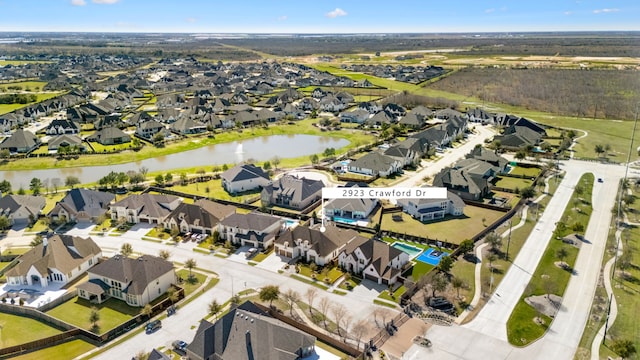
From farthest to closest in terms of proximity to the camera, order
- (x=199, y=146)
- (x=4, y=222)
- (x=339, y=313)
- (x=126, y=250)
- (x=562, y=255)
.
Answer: (x=199, y=146), (x=4, y=222), (x=126, y=250), (x=562, y=255), (x=339, y=313)

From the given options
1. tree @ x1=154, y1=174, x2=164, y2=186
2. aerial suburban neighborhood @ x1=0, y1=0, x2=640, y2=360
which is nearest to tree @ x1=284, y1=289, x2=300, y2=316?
aerial suburban neighborhood @ x1=0, y1=0, x2=640, y2=360

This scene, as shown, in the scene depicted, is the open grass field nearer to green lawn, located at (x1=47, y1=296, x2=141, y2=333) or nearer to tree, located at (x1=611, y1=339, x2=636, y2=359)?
green lawn, located at (x1=47, y1=296, x2=141, y2=333)

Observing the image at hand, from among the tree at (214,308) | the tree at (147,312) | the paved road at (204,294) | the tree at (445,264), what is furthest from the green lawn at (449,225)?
the tree at (147,312)

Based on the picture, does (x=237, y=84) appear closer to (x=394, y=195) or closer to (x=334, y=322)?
(x=394, y=195)

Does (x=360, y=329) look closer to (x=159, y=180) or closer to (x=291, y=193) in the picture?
(x=291, y=193)

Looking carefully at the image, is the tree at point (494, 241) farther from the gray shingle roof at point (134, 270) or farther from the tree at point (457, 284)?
the gray shingle roof at point (134, 270)

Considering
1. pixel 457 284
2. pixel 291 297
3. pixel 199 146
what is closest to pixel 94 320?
pixel 291 297
